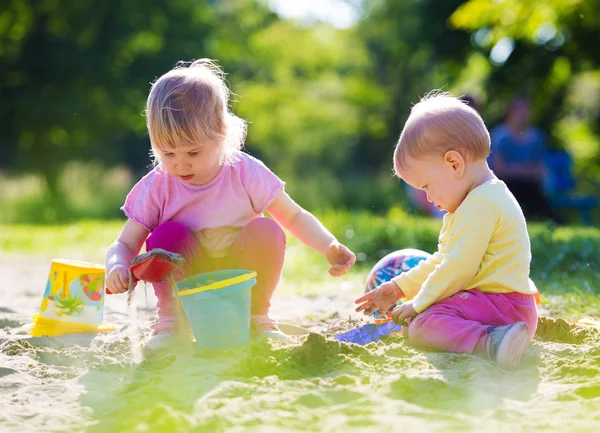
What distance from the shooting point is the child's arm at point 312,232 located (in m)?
3.19

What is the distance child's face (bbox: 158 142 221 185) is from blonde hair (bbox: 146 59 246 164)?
25mm

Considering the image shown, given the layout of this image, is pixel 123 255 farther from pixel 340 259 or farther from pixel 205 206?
pixel 340 259

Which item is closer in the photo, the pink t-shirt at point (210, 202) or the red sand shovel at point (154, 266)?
the red sand shovel at point (154, 266)

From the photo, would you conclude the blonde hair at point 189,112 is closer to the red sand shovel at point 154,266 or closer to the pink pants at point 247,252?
the pink pants at point 247,252

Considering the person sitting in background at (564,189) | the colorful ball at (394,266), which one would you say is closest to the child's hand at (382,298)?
the colorful ball at (394,266)

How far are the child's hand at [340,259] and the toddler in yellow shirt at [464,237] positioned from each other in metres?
0.38

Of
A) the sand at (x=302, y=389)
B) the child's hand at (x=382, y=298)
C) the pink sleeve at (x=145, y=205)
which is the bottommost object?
the sand at (x=302, y=389)

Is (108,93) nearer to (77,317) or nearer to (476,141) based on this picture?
(77,317)

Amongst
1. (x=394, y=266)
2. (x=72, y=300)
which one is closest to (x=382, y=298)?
(x=394, y=266)

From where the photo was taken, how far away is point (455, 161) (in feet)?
9.25

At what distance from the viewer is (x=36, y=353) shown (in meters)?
2.94

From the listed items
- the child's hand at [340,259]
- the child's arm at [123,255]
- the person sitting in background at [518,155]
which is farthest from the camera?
the person sitting in background at [518,155]

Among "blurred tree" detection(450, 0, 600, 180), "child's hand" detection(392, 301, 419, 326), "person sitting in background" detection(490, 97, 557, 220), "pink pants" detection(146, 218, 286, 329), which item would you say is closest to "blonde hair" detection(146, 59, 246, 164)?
"pink pants" detection(146, 218, 286, 329)

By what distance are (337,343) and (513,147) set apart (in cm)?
735
